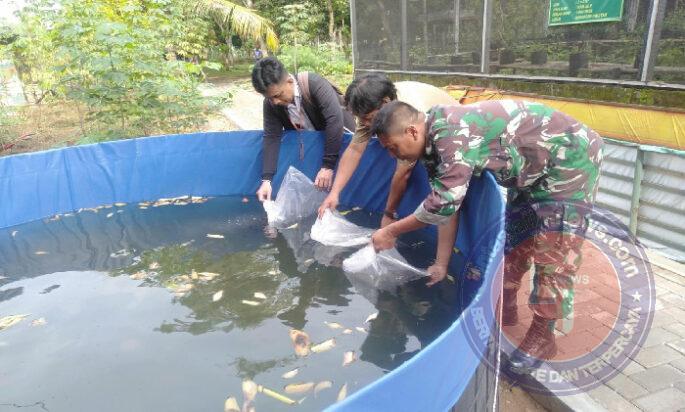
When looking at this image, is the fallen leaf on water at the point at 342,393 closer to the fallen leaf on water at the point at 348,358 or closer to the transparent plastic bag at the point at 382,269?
the fallen leaf on water at the point at 348,358

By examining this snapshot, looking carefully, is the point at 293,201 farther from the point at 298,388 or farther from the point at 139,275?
the point at 298,388

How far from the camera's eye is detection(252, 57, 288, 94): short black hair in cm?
300

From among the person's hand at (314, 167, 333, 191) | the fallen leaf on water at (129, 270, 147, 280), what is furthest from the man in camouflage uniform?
the fallen leaf on water at (129, 270, 147, 280)

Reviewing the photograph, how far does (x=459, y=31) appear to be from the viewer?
5.85m

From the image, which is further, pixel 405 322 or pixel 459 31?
pixel 459 31

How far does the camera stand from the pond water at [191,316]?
2.14 m

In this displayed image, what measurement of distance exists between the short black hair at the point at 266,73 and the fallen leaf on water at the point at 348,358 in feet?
5.79

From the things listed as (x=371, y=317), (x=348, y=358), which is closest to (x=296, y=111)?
(x=371, y=317)

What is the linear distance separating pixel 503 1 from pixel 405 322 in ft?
13.9

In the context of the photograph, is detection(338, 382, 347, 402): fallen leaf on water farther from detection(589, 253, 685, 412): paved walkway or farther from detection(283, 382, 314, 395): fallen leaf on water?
detection(589, 253, 685, 412): paved walkway

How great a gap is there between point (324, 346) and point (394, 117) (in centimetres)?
120

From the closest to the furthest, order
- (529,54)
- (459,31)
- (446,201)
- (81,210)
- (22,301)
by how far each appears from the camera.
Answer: (446,201), (22,301), (81,210), (529,54), (459,31)

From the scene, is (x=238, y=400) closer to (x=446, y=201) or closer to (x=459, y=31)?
(x=446, y=201)

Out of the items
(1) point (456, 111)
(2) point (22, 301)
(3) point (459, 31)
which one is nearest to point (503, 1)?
(3) point (459, 31)
